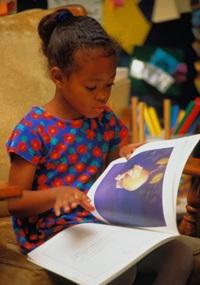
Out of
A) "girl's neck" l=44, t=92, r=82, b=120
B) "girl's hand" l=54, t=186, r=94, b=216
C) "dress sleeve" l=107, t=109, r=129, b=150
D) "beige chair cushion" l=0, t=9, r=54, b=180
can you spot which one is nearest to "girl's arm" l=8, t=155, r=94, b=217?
"girl's hand" l=54, t=186, r=94, b=216

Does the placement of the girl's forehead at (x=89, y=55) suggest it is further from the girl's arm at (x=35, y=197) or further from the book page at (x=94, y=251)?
the book page at (x=94, y=251)

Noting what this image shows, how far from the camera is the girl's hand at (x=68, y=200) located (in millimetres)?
1249

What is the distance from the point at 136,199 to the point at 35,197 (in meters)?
0.22

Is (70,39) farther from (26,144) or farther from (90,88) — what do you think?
(26,144)

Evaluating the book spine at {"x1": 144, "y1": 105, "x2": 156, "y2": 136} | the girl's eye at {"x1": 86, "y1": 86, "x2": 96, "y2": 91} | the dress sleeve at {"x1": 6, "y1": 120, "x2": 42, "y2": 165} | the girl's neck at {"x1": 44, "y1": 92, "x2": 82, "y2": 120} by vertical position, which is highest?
the girl's eye at {"x1": 86, "y1": 86, "x2": 96, "y2": 91}

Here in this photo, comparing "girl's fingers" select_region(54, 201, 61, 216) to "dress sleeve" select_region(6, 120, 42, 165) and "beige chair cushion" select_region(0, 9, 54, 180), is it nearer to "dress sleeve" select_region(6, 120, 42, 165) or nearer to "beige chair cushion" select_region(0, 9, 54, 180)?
"dress sleeve" select_region(6, 120, 42, 165)

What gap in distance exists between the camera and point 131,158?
1.41m

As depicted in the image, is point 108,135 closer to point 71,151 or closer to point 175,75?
point 71,151

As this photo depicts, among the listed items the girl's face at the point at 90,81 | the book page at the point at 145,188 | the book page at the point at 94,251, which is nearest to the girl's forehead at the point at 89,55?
the girl's face at the point at 90,81

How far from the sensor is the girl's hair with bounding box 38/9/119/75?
1402 mm

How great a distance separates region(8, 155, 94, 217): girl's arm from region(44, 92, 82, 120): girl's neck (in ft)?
0.51

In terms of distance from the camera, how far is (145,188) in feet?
4.24

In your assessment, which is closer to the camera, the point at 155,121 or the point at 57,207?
the point at 57,207

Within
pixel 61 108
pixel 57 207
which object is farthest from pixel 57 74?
pixel 57 207
